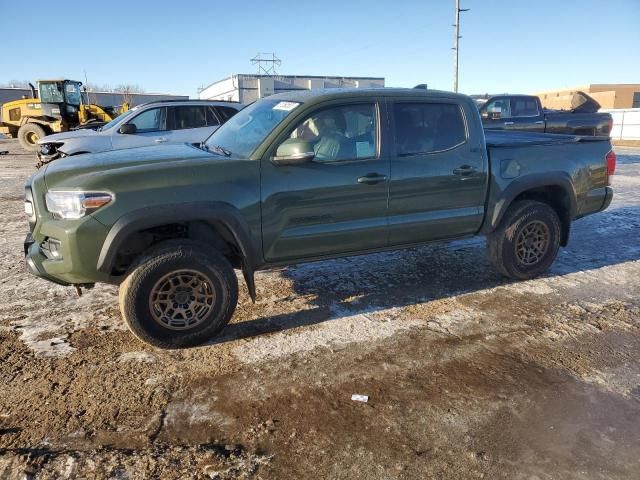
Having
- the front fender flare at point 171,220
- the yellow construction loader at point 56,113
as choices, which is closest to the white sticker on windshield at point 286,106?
the front fender flare at point 171,220

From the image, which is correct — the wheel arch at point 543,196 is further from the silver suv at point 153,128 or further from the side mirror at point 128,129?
the side mirror at point 128,129

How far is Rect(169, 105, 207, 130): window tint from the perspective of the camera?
368 inches

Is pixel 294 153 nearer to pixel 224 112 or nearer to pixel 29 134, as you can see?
pixel 224 112

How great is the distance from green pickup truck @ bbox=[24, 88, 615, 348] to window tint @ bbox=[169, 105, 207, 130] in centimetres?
511

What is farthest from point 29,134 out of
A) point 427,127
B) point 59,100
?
point 427,127

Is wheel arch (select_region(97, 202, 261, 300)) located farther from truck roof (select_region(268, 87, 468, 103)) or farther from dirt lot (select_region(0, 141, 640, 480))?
truck roof (select_region(268, 87, 468, 103))

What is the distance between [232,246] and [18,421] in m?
1.79

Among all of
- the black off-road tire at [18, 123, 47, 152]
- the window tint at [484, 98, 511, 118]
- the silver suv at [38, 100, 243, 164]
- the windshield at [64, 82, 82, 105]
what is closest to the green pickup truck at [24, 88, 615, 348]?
the silver suv at [38, 100, 243, 164]

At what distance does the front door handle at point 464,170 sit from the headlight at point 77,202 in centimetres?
288

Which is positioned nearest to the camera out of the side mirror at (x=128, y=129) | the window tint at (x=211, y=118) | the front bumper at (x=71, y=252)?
the front bumper at (x=71, y=252)

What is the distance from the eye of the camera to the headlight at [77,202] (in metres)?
3.18

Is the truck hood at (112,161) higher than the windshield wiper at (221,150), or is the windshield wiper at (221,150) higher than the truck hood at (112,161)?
the windshield wiper at (221,150)

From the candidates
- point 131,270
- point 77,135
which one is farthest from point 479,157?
point 77,135

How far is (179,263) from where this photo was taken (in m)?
3.42
